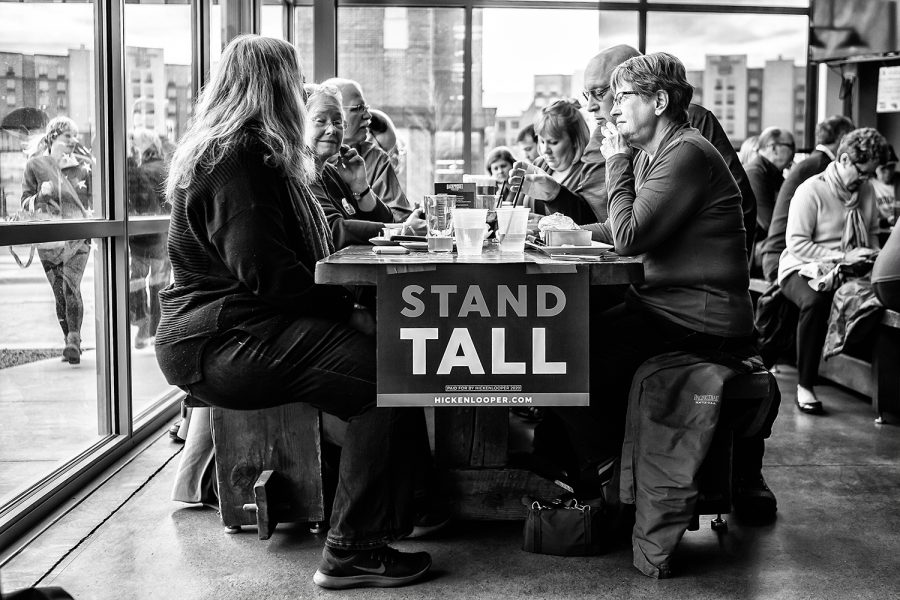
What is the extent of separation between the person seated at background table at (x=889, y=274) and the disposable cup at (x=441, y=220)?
2.33m

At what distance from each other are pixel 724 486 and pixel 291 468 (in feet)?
4.07

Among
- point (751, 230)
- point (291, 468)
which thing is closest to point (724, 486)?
point (291, 468)

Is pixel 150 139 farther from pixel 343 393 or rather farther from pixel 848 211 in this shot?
pixel 848 211

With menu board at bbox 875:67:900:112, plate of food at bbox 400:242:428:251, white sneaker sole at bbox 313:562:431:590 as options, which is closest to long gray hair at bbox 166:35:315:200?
plate of food at bbox 400:242:428:251

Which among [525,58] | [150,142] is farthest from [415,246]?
[525,58]

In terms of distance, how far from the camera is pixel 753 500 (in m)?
3.06

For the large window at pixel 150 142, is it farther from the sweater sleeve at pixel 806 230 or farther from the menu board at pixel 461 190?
the sweater sleeve at pixel 806 230

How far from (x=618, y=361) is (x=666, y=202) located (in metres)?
0.53

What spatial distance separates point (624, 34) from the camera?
8.80 meters

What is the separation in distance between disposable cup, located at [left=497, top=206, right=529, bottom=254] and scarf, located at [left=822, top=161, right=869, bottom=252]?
9.28 feet

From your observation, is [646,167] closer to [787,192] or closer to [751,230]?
[751,230]

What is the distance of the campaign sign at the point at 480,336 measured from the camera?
8.00 ft

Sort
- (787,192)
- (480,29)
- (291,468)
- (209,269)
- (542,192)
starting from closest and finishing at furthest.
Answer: (209,269) → (291,468) → (542,192) → (787,192) → (480,29)

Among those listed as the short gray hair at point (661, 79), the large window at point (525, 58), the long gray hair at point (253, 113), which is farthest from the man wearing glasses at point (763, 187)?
the long gray hair at point (253, 113)
